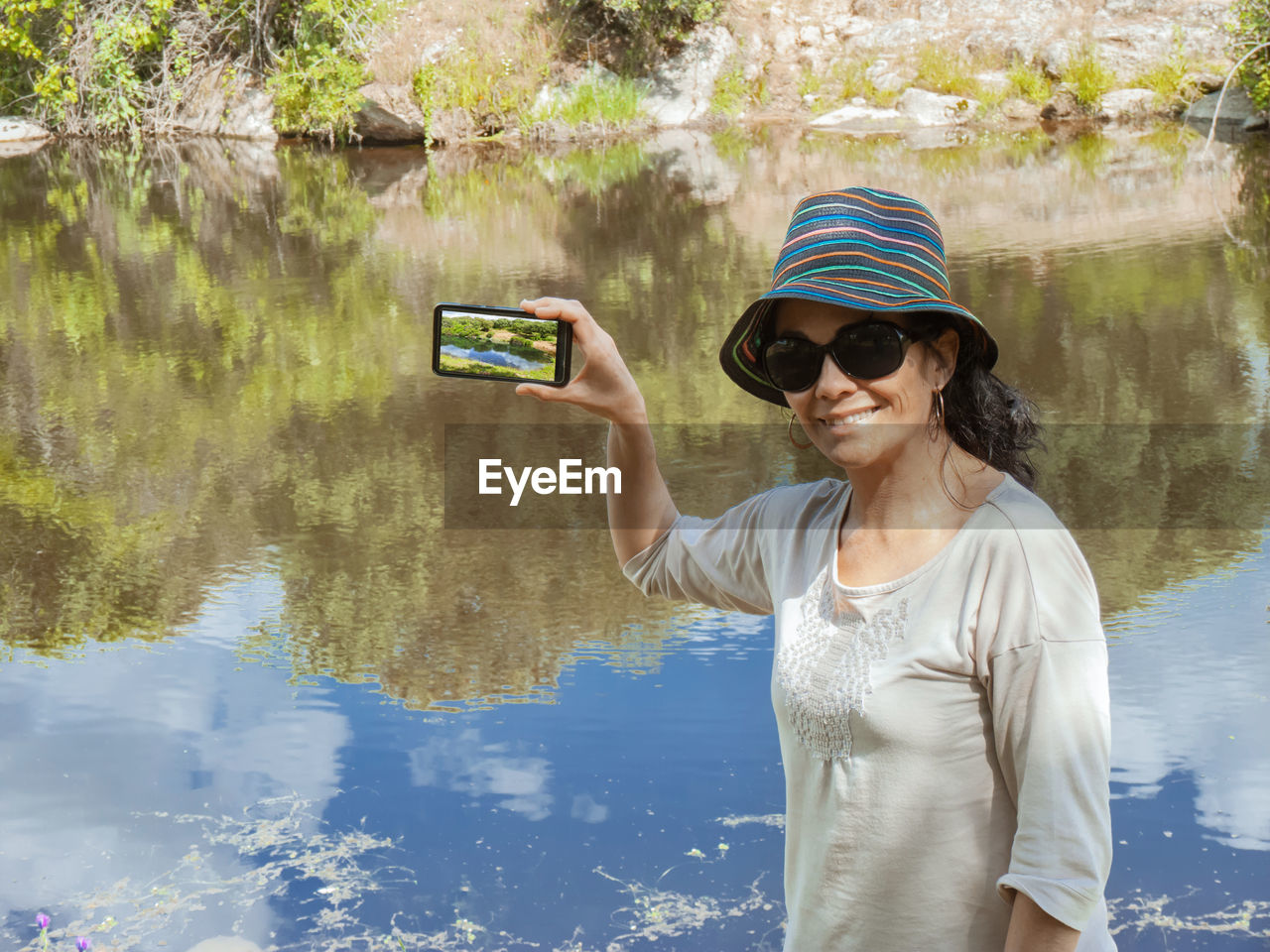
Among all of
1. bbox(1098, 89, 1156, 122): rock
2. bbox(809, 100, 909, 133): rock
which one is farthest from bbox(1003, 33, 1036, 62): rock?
bbox(809, 100, 909, 133): rock

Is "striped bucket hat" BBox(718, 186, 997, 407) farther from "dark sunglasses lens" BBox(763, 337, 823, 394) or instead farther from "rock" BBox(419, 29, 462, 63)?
"rock" BBox(419, 29, 462, 63)

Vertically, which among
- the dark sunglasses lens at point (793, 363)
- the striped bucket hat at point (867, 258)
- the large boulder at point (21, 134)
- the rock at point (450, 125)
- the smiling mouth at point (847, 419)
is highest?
the rock at point (450, 125)

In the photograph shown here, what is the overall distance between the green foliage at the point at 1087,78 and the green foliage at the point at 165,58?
8.13 m

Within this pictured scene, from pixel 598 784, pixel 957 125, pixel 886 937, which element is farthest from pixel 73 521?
pixel 957 125

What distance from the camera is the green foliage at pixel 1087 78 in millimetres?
14805

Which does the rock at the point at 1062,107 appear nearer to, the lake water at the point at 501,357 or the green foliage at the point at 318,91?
the green foliage at the point at 318,91

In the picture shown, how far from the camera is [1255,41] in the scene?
513 inches

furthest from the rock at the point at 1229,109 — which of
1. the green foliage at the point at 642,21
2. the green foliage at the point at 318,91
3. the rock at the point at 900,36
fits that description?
the green foliage at the point at 318,91

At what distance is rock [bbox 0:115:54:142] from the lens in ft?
53.3

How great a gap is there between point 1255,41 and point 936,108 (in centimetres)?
344

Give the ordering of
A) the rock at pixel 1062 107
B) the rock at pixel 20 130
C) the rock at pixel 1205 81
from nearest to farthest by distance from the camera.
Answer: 1. the rock at pixel 1205 81
2. the rock at pixel 1062 107
3. the rock at pixel 20 130

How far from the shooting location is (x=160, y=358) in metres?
6.35

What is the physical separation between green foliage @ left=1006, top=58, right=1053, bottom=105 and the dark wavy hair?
14983 millimetres

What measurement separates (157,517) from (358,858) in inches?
88.0
